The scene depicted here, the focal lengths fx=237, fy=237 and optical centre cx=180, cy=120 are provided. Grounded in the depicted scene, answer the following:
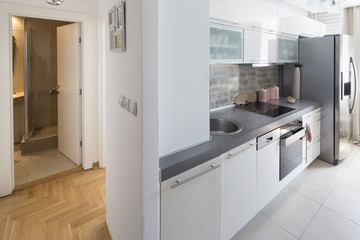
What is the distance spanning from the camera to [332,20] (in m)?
4.20

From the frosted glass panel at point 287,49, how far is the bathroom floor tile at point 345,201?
1675 mm

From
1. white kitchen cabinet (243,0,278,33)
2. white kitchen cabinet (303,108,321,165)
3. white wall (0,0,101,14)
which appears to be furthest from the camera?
white kitchen cabinet (303,108,321,165)

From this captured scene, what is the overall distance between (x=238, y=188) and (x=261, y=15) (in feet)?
6.02

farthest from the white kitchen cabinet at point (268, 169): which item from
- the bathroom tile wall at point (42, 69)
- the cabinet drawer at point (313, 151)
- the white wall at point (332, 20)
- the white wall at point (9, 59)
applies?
the bathroom tile wall at point (42, 69)

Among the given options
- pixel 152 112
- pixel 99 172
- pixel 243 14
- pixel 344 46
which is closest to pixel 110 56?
pixel 152 112

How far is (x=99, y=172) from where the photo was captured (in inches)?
124

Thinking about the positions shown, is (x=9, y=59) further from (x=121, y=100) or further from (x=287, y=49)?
(x=287, y=49)

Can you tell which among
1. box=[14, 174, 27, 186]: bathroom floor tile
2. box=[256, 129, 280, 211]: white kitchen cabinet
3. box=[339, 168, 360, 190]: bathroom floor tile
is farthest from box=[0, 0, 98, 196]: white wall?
box=[339, 168, 360, 190]: bathroom floor tile

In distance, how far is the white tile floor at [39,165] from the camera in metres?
3.01

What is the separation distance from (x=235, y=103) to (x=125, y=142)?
185cm

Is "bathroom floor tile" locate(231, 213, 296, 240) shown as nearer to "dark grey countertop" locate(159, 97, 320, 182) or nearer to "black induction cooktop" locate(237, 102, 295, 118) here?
"dark grey countertop" locate(159, 97, 320, 182)

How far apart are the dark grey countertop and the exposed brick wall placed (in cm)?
238

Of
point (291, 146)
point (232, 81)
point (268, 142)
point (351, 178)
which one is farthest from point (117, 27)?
point (351, 178)

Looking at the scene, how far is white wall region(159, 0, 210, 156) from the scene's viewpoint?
1.31 m
